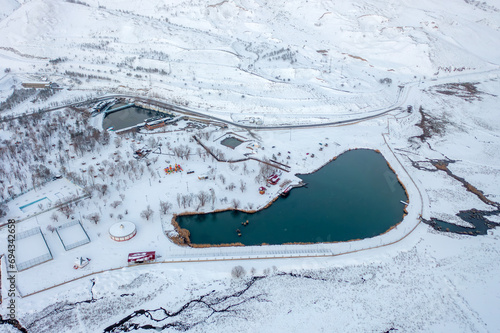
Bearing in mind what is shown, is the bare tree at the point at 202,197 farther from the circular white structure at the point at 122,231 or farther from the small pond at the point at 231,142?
the small pond at the point at 231,142

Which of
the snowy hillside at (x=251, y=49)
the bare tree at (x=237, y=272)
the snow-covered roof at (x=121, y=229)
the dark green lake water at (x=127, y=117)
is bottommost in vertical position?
the bare tree at (x=237, y=272)

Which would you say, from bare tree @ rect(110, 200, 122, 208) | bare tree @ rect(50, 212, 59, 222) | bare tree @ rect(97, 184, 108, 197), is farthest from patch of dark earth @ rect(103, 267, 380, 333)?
bare tree @ rect(97, 184, 108, 197)

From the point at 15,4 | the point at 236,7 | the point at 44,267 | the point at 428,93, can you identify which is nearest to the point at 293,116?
the point at 428,93

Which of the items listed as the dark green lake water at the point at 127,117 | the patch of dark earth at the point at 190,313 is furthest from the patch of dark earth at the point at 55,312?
the dark green lake water at the point at 127,117

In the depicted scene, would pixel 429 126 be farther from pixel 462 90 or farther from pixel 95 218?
pixel 95 218

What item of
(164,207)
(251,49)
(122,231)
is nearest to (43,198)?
(122,231)

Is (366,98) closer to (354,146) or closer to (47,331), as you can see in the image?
(354,146)
